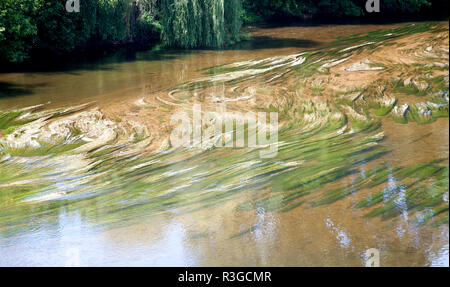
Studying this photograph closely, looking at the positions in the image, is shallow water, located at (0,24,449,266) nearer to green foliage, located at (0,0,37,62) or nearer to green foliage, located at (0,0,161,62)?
green foliage, located at (0,0,37,62)

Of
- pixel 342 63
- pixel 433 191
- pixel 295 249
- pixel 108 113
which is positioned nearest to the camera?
pixel 295 249

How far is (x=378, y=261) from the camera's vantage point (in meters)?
3.68

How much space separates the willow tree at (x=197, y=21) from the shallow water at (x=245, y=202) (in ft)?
22.6

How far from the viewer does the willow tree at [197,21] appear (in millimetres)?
13648

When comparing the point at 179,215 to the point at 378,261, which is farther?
the point at 179,215

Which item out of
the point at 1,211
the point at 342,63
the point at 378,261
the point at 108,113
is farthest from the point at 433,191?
the point at 342,63

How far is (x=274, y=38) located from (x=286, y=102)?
26.5 ft

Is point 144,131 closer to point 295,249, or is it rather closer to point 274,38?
point 295,249

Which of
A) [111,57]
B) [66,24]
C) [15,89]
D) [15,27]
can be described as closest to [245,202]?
[15,89]

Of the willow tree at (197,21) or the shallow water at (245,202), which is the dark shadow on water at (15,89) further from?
the willow tree at (197,21)

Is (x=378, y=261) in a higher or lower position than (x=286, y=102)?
lower

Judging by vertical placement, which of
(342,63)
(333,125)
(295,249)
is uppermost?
(342,63)

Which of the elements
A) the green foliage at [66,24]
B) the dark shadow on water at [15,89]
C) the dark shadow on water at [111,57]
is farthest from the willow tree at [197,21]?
the dark shadow on water at [15,89]

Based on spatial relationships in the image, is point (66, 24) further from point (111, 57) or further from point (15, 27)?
point (15, 27)
